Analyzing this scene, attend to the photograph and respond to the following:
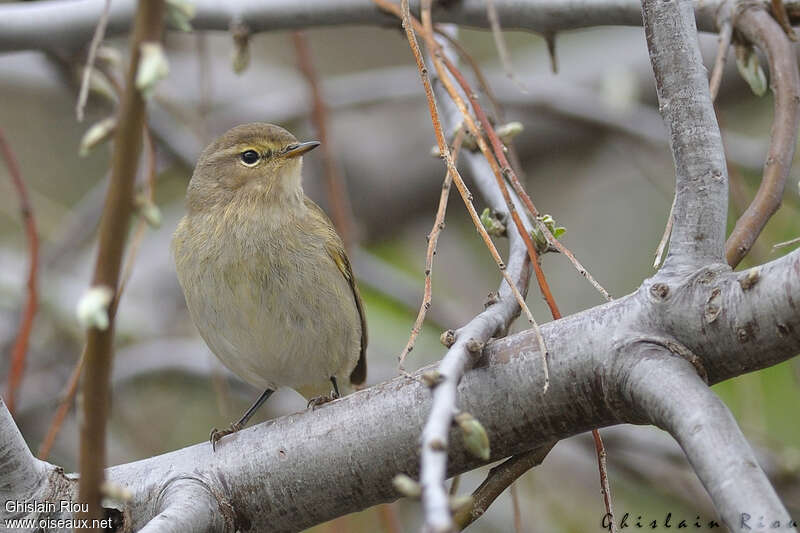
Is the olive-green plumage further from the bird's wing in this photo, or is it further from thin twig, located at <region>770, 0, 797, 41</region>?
thin twig, located at <region>770, 0, 797, 41</region>

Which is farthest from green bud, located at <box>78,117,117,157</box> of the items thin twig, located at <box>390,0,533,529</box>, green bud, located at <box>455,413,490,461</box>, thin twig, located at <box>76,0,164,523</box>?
green bud, located at <box>455,413,490,461</box>

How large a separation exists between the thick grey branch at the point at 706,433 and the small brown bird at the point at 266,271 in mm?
1591

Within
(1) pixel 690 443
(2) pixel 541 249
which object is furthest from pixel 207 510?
(1) pixel 690 443

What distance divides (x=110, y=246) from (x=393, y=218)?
20.1 feet

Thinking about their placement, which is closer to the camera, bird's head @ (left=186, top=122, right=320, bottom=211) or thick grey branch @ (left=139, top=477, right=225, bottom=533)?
thick grey branch @ (left=139, top=477, right=225, bottom=533)

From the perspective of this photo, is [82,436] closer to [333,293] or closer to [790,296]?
[790,296]

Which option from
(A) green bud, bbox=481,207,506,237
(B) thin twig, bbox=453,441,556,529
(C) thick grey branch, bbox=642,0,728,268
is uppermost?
(A) green bud, bbox=481,207,506,237

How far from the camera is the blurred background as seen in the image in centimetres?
511

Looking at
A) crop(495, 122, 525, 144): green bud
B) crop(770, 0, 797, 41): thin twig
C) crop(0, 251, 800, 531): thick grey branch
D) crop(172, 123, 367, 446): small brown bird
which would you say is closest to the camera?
crop(0, 251, 800, 531): thick grey branch

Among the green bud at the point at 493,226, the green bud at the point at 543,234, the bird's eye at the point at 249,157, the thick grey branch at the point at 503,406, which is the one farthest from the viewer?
the bird's eye at the point at 249,157

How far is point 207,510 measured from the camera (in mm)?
2379

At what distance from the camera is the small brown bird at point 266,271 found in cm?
359

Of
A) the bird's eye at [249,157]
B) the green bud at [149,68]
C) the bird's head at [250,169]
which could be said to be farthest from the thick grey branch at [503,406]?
the bird's eye at [249,157]

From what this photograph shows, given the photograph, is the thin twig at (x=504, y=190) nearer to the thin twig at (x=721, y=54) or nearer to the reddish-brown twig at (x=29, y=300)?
the thin twig at (x=721, y=54)
